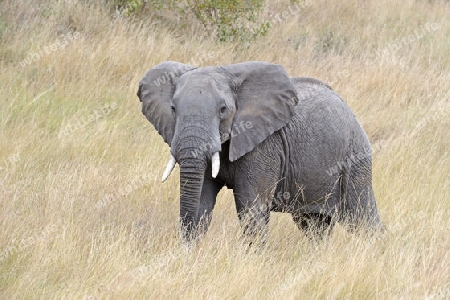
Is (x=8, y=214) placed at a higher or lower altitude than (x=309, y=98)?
lower

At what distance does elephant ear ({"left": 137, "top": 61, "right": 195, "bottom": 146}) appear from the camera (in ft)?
18.6

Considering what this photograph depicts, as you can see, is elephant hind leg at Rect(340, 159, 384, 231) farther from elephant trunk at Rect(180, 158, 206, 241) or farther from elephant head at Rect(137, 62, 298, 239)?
elephant trunk at Rect(180, 158, 206, 241)

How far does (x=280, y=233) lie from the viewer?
261 inches

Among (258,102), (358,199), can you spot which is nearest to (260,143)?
(258,102)

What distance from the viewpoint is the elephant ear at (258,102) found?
5.59 metres

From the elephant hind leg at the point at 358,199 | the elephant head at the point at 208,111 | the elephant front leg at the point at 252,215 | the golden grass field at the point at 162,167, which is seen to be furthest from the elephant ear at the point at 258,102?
the elephant hind leg at the point at 358,199

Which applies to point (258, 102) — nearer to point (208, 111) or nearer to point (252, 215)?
point (208, 111)

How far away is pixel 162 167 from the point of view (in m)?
7.64

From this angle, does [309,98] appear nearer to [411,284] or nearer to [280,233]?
[280,233]

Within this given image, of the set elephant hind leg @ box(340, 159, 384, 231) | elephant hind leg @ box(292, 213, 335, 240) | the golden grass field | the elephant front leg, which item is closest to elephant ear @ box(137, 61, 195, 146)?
the elephant front leg

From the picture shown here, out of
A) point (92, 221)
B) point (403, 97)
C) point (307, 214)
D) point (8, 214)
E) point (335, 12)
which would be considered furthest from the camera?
point (335, 12)

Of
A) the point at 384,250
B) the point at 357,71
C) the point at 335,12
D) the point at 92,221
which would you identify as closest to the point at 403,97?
the point at 357,71

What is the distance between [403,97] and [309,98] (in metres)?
4.76

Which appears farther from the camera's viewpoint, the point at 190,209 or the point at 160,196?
the point at 160,196
